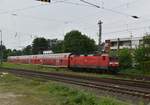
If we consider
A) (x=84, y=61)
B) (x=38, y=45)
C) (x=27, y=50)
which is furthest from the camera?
(x=27, y=50)

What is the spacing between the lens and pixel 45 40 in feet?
499

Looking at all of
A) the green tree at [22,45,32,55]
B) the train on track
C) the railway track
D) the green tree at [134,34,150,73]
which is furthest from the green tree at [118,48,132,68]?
the green tree at [22,45,32,55]

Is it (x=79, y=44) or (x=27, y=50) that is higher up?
(x=79, y=44)

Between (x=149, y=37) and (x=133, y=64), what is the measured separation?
16.6 ft

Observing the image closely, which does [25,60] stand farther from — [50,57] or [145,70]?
[145,70]

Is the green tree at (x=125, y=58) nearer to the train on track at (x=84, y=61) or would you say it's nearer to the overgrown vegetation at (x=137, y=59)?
the overgrown vegetation at (x=137, y=59)

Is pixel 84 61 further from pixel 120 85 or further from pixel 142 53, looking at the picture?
pixel 120 85

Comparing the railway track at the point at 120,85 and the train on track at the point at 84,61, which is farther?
the train on track at the point at 84,61

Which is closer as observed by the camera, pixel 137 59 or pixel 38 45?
pixel 137 59

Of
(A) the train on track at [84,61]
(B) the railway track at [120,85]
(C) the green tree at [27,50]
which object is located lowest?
(B) the railway track at [120,85]

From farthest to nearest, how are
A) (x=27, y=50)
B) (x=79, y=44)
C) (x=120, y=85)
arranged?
(x=27, y=50) < (x=79, y=44) < (x=120, y=85)

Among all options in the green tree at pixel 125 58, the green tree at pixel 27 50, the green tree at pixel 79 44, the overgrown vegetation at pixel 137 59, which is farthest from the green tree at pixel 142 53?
the green tree at pixel 27 50

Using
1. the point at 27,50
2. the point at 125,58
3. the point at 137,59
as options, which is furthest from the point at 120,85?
the point at 27,50

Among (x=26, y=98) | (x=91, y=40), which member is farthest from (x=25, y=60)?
(x=26, y=98)
